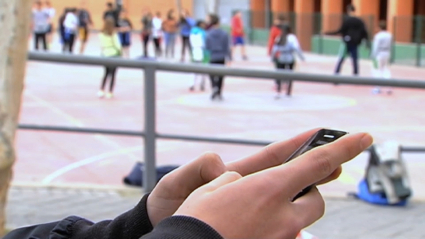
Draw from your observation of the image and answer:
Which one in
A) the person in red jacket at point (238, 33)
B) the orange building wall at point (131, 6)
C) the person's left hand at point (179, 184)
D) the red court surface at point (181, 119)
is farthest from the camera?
the orange building wall at point (131, 6)

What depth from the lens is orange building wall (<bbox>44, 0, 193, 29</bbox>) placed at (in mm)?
44750

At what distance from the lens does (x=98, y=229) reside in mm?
1188

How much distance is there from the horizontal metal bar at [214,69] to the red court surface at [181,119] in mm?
1150

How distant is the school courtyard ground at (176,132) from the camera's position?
209 inches

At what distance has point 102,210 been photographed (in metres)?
5.27

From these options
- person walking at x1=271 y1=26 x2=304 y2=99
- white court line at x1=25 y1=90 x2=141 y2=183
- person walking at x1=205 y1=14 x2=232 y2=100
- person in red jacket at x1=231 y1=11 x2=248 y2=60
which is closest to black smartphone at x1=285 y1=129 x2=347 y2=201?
white court line at x1=25 y1=90 x2=141 y2=183

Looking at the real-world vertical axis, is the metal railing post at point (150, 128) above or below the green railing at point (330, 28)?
below

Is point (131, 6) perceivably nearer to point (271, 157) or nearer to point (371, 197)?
point (371, 197)

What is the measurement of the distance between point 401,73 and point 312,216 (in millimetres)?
20235

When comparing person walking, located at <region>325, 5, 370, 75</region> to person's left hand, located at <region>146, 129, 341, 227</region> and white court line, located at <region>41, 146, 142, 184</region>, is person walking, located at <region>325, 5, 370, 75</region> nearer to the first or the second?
white court line, located at <region>41, 146, 142, 184</region>

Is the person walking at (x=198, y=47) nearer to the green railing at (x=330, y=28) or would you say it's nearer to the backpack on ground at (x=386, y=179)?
the green railing at (x=330, y=28)

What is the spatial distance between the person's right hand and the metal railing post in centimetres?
474

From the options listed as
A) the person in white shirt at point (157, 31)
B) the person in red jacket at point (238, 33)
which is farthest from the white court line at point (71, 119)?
the person in red jacket at point (238, 33)

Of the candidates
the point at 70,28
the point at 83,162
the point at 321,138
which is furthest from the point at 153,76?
the point at 70,28
